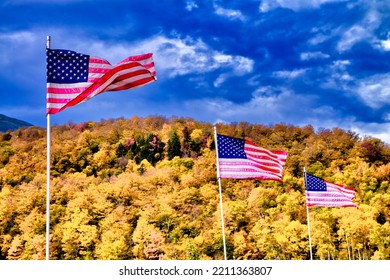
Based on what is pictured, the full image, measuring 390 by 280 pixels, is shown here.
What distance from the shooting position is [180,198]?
67.2 m

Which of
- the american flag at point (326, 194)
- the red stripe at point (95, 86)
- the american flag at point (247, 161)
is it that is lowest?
the american flag at point (326, 194)

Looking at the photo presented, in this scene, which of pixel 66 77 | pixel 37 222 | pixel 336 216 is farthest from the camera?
pixel 37 222

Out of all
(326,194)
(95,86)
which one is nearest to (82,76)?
(95,86)

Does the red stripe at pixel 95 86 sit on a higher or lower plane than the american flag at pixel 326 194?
higher

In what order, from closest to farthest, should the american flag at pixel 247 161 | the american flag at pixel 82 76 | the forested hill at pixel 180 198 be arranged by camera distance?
the american flag at pixel 82 76, the american flag at pixel 247 161, the forested hill at pixel 180 198

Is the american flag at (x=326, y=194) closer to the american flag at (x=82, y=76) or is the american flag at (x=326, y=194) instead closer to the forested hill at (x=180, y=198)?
the american flag at (x=82, y=76)

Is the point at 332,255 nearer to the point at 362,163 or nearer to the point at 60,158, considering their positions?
the point at 362,163

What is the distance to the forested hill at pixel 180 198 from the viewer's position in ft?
180

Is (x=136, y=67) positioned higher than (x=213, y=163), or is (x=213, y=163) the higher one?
(x=213, y=163)

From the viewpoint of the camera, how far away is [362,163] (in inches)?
3031

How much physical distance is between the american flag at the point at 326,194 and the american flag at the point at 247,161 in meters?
4.36

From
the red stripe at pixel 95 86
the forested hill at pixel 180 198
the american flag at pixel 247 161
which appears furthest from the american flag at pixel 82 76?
the forested hill at pixel 180 198

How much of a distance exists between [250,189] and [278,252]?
56.1ft

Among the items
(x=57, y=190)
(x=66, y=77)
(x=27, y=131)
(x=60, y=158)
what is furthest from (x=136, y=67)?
(x=27, y=131)
